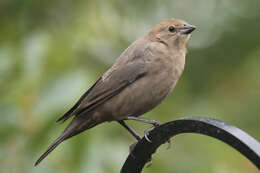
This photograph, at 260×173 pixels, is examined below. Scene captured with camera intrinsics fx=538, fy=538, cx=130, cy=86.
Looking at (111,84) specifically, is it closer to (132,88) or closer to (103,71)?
(132,88)

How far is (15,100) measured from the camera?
3.98m

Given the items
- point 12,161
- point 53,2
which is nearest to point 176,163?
point 12,161

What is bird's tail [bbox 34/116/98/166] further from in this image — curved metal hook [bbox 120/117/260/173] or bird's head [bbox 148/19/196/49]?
bird's head [bbox 148/19/196/49]

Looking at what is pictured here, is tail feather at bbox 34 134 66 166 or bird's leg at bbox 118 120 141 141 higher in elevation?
tail feather at bbox 34 134 66 166

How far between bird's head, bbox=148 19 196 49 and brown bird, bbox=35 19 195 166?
0.03m

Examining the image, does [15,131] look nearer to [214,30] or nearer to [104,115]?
[104,115]

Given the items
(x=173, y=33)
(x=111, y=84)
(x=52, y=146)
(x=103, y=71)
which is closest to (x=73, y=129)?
(x=52, y=146)

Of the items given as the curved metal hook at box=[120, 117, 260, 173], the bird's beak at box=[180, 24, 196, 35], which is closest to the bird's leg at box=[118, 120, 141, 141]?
the bird's beak at box=[180, 24, 196, 35]

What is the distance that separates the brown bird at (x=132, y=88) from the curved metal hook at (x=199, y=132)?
3.26ft

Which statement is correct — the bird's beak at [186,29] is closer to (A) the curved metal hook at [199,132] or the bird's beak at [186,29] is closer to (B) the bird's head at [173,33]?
(B) the bird's head at [173,33]

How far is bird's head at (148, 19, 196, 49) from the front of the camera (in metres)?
4.62

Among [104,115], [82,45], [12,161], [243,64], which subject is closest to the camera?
[12,161]

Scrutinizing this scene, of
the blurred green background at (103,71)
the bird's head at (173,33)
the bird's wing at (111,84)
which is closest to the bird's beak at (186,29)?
the bird's head at (173,33)

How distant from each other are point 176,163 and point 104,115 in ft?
2.31
